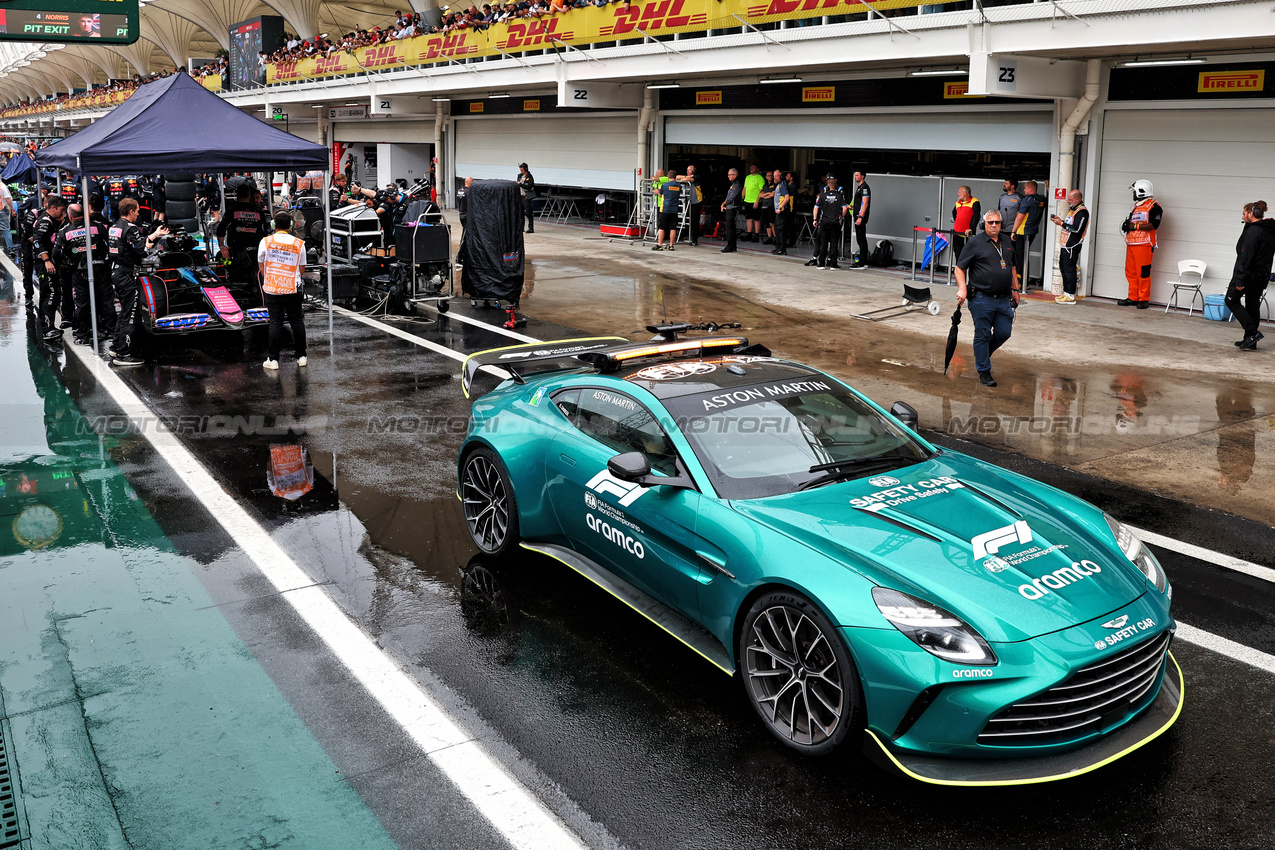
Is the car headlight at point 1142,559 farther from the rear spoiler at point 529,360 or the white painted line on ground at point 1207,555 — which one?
the rear spoiler at point 529,360

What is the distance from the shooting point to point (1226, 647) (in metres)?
5.18

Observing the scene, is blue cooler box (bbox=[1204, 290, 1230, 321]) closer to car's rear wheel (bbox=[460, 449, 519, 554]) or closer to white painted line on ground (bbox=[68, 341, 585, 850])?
car's rear wheel (bbox=[460, 449, 519, 554])

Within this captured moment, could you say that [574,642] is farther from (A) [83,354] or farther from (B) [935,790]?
(A) [83,354]

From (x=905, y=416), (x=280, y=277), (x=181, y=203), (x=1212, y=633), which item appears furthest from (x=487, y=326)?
(x=181, y=203)

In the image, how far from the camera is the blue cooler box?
14.8m

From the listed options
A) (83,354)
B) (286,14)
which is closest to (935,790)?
(83,354)

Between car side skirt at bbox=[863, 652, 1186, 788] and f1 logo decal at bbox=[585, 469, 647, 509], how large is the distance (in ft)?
5.35

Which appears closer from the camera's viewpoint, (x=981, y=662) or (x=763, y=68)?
(x=981, y=662)

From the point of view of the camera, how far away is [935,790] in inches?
156

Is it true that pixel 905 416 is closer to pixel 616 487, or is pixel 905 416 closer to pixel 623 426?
pixel 623 426

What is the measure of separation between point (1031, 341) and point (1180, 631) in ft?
28.9

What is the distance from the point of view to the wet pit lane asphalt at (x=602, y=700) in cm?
378

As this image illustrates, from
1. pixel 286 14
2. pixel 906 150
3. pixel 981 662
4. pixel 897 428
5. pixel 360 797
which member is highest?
pixel 286 14

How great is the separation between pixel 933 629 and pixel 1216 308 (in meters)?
13.3
